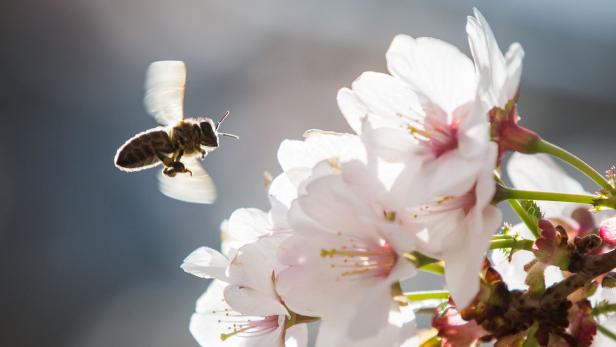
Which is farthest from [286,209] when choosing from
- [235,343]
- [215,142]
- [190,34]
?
[190,34]

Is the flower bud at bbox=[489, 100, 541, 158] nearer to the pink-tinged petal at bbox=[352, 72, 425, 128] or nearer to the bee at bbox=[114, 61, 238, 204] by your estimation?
the pink-tinged petal at bbox=[352, 72, 425, 128]

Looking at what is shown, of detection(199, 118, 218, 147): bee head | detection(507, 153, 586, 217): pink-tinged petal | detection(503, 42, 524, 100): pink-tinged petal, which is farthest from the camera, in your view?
detection(199, 118, 218, 147): bee head

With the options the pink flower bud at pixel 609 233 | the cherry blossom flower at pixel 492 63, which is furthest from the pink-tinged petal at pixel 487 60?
the pink flower bud at pixel 609 233

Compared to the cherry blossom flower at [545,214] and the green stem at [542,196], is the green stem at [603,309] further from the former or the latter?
the green stem at [542,196]

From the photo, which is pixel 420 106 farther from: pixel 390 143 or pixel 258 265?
pixel 258 265

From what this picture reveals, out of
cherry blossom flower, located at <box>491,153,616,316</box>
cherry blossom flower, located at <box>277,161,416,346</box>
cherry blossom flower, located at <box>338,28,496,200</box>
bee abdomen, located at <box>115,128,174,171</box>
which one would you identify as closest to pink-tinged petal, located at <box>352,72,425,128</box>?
cherry blossom flower, located at <box>338,28,496,200</box>
